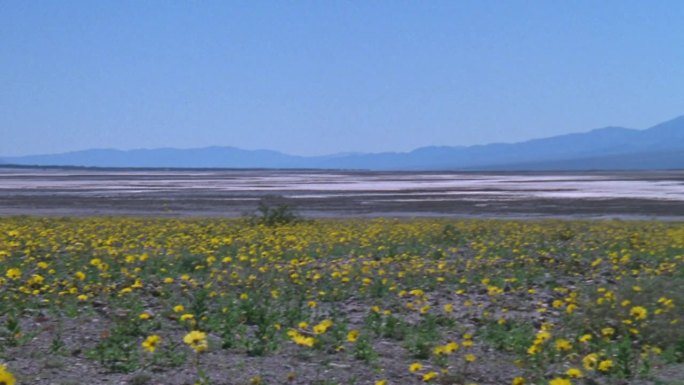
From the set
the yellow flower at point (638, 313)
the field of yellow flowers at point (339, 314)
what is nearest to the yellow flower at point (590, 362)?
the field of yellow flowers at point (339, 314)

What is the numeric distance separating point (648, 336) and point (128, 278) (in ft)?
18.6

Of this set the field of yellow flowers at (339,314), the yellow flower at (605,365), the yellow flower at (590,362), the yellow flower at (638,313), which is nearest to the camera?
the yellow flower at (605,365)

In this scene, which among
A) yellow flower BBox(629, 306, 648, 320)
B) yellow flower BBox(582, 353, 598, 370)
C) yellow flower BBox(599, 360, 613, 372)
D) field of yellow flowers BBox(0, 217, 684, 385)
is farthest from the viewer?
yellow flower BBox(629, 306, 648, 320)

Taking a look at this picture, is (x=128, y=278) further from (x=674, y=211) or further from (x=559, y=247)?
(x=674, y=211)

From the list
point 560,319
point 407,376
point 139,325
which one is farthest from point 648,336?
point 139,325

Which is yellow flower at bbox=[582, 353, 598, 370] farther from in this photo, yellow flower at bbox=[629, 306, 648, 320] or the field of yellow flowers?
yellow flower at bbox=[629, 306, 648, 320]

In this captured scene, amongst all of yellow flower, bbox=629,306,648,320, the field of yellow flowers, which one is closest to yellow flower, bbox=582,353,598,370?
the field of yellow flowers

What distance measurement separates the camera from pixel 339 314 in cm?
1000

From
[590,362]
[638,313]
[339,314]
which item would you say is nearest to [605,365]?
[590,362]

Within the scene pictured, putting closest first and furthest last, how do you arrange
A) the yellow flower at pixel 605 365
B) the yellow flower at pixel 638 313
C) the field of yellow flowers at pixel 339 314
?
the yellow flower at pixel 605 365, the field of yellow flowers at pixel 339 314, the yellow flower at pixel 638 313

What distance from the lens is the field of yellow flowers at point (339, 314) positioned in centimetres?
769

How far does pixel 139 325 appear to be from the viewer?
888 centimetres

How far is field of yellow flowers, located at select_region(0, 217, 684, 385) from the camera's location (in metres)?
7.69

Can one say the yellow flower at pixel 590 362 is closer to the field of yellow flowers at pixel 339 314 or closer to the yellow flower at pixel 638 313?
the field of yellow flowers at pixel 339 314
